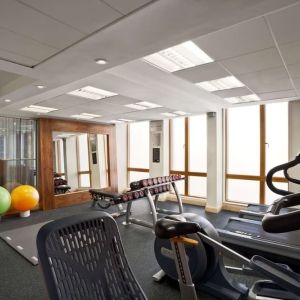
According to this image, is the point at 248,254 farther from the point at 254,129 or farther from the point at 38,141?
the point at 38,141

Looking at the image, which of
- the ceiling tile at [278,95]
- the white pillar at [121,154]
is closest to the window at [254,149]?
the ceiling tile at [278,95]

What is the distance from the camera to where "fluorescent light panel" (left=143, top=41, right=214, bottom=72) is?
237cm

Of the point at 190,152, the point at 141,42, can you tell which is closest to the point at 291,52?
the point at 141,42

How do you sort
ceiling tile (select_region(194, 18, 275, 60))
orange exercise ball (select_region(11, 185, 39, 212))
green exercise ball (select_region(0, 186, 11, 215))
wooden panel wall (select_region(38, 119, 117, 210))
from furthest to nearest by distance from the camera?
wooden panel wall (select_region(38, 119, 117, 210))
orange exercise ball (select_region(11, 185, 39, 212))
green exercise ball (select_region(0, 186, 11, 215))
ceiling tile (select_region(194, 18, 275, 60))

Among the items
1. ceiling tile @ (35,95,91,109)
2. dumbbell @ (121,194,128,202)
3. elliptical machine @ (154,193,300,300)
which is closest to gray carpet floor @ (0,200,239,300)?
elliptical machine @ (154,193,300,300)

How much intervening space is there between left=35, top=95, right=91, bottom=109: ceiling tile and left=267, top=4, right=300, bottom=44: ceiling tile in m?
3.25

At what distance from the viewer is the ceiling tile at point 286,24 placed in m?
1.69

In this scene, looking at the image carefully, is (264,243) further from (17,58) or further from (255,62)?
(17,58)

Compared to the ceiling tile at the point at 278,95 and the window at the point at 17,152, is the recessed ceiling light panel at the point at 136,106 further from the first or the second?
the window at the point at 17,152

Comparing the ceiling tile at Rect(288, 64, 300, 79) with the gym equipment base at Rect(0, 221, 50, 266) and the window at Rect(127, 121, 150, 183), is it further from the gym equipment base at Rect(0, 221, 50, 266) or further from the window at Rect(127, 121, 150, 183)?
the window at Rect(127, 121, 150, 183)

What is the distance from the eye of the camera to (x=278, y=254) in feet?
8.82

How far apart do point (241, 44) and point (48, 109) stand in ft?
14.4

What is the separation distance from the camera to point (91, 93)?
3.95m

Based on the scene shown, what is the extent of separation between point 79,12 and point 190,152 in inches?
216
